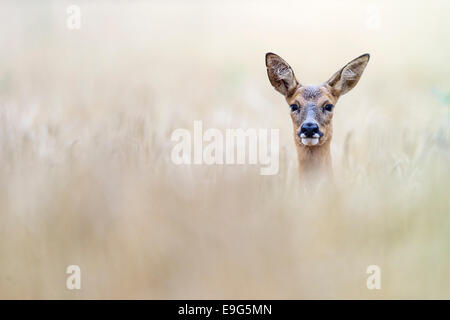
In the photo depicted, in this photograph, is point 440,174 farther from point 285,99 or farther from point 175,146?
point 175,146

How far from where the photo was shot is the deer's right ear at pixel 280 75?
136 inches

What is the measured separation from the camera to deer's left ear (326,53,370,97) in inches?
135

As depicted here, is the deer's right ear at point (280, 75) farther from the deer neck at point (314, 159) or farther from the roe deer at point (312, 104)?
the deer neck at point (314, 159)

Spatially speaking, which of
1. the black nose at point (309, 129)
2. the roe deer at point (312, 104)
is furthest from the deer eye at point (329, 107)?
the black nose at point (309, 129)

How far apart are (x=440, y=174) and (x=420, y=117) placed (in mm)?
A: 326

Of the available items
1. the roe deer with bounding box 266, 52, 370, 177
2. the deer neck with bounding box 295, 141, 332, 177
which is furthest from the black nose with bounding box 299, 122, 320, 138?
the deer neck with bounding box 295, 141, 332, 177

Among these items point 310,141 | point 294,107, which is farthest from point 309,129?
point 294,107

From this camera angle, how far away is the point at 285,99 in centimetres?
355

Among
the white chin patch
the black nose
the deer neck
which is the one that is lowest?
the deer neck

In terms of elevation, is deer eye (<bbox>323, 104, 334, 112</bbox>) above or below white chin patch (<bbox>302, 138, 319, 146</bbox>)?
above

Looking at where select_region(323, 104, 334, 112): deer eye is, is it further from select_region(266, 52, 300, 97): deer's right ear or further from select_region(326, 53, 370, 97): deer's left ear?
select_region(266, 52, 300, 97): deer's right ear
